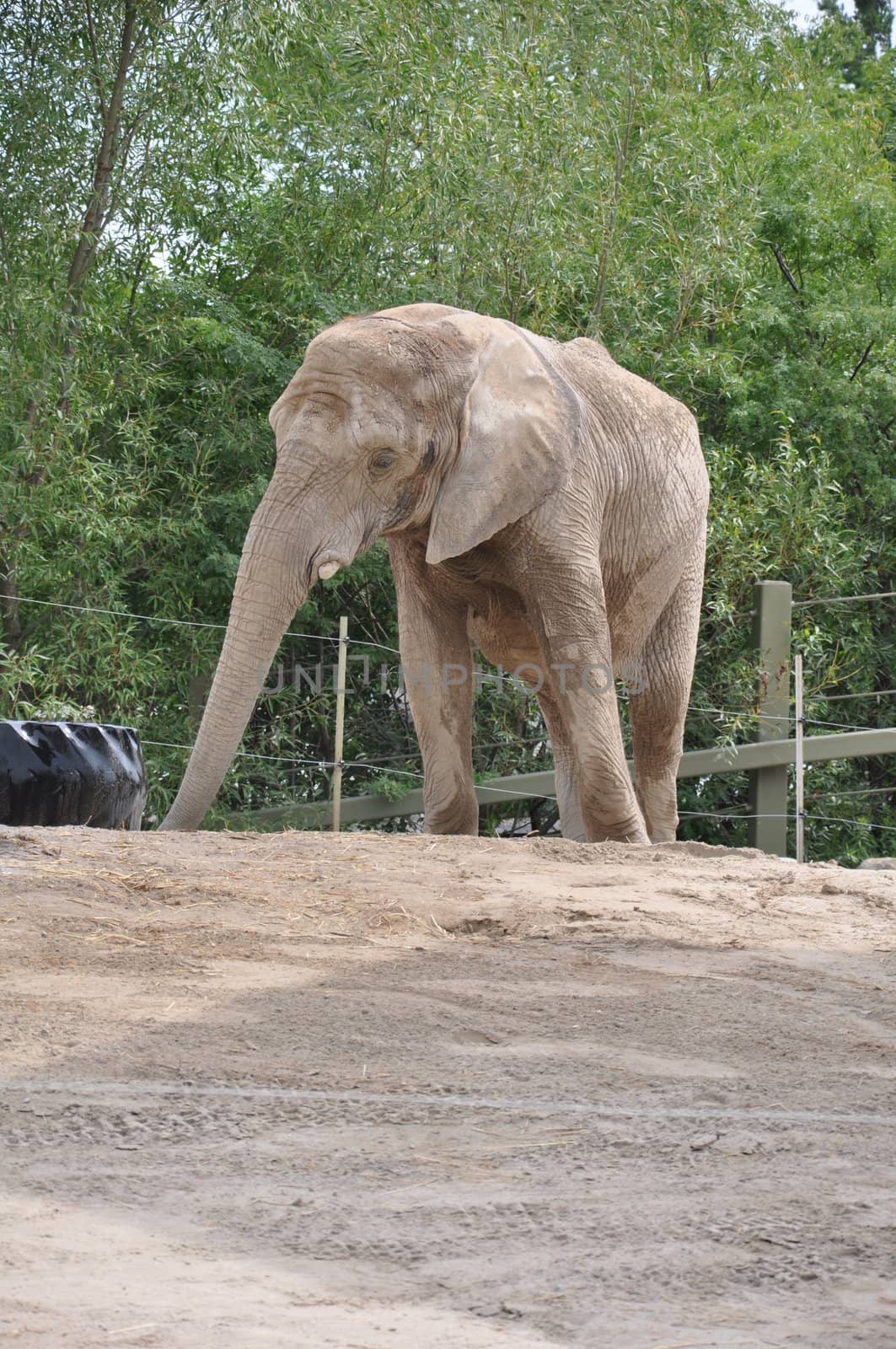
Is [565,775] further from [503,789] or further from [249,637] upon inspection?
[503,789]

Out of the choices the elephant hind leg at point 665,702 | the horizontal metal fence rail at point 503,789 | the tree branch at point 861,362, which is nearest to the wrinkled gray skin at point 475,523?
the elephant hind leg at point 665,702

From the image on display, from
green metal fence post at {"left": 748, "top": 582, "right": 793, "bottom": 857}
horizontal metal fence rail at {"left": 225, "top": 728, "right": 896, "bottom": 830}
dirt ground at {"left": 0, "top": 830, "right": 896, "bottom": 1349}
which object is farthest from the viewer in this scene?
green metal fence post at {"left": 748, "top": 582, "right": 793, "bottom": 857}

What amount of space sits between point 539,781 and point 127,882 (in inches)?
208

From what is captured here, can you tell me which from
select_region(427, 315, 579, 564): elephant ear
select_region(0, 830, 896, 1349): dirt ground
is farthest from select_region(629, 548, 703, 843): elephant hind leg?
select_region(0, 830, 896, 1349): dirt ground

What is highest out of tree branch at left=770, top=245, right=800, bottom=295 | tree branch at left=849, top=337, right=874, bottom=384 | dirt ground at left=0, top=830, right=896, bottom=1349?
tree branch at left=770, top=245, right=800, bottom=295

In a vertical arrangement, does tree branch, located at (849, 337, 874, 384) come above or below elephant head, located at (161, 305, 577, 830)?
above

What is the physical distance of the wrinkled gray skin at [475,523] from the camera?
19.2 ft

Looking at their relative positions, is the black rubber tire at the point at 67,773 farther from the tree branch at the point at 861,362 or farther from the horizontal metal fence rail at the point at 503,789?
the tree branch at the point at 861,362

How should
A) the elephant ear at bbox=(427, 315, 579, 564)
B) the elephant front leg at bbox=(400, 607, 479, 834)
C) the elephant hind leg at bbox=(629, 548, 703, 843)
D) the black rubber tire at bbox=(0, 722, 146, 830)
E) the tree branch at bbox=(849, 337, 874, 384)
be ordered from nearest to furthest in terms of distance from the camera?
the black rubber tire at bbox=(0, 722, 146, 830) < the elephant ear at bbox=(427, 315, 579, 564) < the elephant front leg at bbox=(400, 607, 479, 834) < the elephant hind leg at bbox=(629, 548, 703, 843) < the tree branch at bbox=(849, 337, 874, 384)

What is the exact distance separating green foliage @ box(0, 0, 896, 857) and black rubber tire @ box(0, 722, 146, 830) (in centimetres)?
230

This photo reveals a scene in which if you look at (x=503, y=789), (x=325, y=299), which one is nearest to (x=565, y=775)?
(x=503, y=789)

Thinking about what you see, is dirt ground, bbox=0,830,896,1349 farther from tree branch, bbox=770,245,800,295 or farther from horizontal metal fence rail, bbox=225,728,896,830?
tree branch, bbox=770,245,800,295

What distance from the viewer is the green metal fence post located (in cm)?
960

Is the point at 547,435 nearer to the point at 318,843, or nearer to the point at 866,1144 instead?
the point at 318,843
